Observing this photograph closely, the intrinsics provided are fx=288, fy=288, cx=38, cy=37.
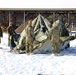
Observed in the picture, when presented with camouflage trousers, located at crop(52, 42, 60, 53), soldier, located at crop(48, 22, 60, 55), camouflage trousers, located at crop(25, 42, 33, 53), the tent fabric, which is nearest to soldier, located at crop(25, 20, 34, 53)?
camouflage trousers, located at crop(25, 42, 33, 53)

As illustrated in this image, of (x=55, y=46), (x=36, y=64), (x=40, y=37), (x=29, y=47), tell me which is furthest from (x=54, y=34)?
(x=36, y=64)

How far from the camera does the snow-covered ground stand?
8332mm

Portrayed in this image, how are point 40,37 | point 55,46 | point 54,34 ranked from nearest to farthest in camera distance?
point 54,34
point 55,46
point 40,37

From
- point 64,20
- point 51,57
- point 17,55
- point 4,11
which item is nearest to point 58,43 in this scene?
point 51,57

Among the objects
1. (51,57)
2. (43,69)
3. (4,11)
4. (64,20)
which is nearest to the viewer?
(43,69)

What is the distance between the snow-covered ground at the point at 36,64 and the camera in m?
8.33

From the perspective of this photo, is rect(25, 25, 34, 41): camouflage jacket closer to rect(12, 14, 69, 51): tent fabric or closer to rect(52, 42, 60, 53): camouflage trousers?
rect(12, 14, 69, 51): tent fabric

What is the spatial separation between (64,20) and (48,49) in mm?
13721

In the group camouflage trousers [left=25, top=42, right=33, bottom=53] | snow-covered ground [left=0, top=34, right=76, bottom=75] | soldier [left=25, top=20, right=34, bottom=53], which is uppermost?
soldier [left=25, top=20, right=34, bottom=53]

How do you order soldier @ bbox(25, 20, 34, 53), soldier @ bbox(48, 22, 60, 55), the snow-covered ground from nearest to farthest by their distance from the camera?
the snow-covered ground
soldier @ bbox(48, 22, 60, 55)
soldier @ bbox(25, 20, 34, 53)

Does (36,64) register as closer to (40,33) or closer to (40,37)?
(40,37)

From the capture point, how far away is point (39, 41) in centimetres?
1178

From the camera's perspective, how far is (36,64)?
31.3 ft
